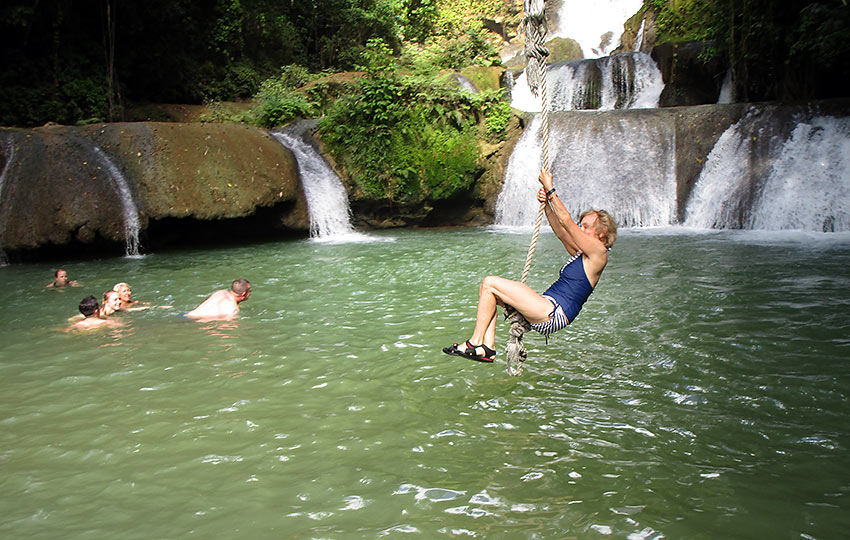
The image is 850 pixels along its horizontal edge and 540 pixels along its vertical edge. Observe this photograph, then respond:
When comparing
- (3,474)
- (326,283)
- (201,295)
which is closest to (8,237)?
(201,295)

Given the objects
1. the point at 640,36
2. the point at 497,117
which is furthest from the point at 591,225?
the point at 640,36

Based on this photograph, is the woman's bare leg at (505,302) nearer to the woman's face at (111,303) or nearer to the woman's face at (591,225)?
the woman's face at (591,225)

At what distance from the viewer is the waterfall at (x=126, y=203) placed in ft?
45.0

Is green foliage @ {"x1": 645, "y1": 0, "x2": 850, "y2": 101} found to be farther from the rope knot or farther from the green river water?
the rope knot

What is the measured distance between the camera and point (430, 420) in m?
4.88

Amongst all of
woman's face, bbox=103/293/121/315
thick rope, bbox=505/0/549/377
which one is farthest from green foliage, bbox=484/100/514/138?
thick rope, bbox=505/0/549/377

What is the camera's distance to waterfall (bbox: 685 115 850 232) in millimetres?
13797

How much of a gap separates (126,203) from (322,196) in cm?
501

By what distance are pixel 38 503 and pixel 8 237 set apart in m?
11.0

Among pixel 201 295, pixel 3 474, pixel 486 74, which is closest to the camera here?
pixel 3 474

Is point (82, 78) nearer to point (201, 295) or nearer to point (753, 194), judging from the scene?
point (201, 295)

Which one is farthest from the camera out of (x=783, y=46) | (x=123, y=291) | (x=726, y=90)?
(x=726, y=90)

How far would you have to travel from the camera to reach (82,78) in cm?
1977

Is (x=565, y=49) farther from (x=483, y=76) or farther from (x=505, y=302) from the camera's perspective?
(x=505, y=302)
